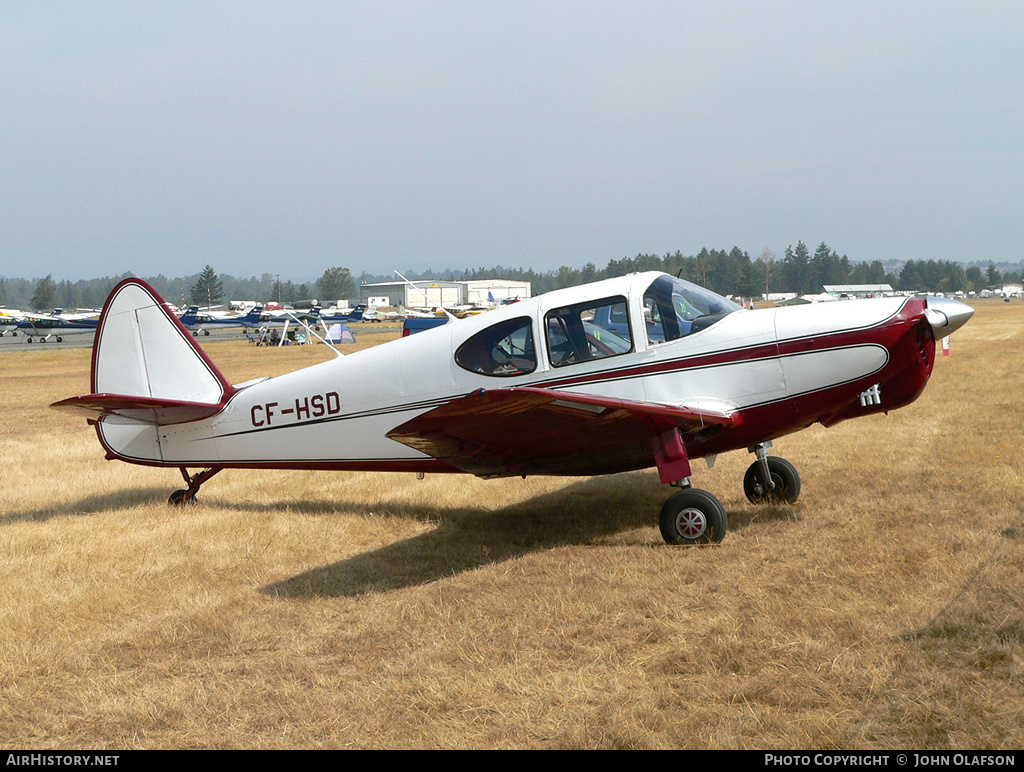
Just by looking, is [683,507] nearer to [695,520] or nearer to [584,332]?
[695,520]

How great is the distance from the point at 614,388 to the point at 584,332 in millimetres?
544

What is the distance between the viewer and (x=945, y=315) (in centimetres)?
666

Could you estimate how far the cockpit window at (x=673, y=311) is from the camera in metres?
6.89

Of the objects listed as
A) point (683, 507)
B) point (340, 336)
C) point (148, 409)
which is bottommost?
point (683, 507)

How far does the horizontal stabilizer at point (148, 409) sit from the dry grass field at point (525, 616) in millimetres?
978

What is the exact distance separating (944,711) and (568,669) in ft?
5.82

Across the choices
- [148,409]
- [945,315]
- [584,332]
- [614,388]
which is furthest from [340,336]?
[945,315]

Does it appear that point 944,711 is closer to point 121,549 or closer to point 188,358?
point 121,549

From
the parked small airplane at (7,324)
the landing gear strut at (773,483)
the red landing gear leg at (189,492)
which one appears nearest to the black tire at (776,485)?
the landing gear strut at (773,483)

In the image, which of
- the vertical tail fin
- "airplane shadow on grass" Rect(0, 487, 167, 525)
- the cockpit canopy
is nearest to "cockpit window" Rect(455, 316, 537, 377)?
the cockpit canopy

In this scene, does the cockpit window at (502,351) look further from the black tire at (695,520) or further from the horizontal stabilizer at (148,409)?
the horizontal stabilizer at (148,409)

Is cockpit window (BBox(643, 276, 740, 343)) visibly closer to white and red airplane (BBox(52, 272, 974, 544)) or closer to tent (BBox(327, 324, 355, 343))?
white and red airplane (BBox(52, 272, 974, 544))

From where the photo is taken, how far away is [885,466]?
9.03 meters

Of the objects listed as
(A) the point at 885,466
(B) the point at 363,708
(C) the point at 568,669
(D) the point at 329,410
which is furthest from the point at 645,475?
(B) the point at 363,708
